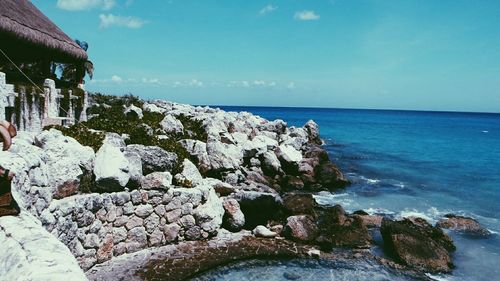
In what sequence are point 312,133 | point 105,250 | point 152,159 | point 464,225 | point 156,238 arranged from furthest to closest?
point 312,133
point 464,225
point 152,159
point 156,238
point 105,250

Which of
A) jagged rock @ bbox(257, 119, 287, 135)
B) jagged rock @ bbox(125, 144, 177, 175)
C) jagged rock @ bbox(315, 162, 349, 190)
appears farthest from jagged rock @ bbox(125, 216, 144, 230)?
jagged rock @ bbox(257, 119, 287, 135)

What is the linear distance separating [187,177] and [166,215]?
231 centimetres

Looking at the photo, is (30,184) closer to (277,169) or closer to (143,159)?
(143,159)

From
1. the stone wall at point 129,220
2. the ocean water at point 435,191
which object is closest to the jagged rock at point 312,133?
the ocean water at point 435,191

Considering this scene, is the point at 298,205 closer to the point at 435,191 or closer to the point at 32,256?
the point at 32,256

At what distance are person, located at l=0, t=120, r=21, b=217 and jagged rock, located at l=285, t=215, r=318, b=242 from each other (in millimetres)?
11158

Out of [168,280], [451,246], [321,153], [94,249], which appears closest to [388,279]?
[451,246]

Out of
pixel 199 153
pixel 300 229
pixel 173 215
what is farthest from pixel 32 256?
pixel 199 153

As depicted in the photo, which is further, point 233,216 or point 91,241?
point 233,216

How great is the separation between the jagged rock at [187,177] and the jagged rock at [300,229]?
4.15 meters

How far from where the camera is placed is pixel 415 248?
14.8m

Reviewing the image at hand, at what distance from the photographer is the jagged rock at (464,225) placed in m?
19.2

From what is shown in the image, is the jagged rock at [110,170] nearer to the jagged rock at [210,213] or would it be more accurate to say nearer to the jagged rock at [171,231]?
the jagged rock at [171,231]

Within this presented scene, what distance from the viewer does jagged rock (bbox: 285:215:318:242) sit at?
49.7ft
